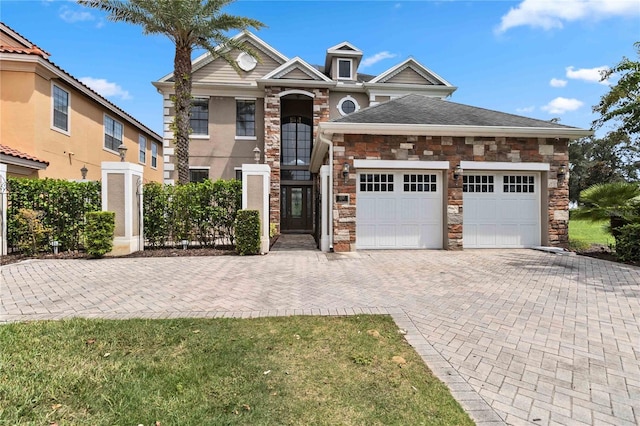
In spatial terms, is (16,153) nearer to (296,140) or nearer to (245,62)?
(245,62)

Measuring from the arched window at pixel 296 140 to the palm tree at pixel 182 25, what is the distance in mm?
6143

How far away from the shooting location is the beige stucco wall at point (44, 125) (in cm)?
1241

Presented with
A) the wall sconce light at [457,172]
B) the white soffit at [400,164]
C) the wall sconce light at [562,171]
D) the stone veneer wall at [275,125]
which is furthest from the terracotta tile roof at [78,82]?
the wall sconce light at [562,171]

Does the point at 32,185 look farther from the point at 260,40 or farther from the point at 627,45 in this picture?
the point at 627,45

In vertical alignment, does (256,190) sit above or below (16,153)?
below

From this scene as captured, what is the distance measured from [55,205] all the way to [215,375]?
9.81 meters

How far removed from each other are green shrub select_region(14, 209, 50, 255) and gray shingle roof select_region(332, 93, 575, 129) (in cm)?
907

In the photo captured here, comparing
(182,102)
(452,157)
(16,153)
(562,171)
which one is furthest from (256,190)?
(562,171)

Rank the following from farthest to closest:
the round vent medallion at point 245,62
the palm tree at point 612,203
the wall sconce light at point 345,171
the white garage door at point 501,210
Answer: the round vent medallion at point 245,62
the white garage door at point 501,210
the wall sconce light at point 345,171
the palm tree at point 612,203

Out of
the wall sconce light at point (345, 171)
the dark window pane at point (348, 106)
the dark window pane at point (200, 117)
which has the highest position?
the dark window pane at point (348, 106)

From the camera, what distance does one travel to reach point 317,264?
328 inches

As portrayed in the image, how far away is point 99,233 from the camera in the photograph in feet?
29.8

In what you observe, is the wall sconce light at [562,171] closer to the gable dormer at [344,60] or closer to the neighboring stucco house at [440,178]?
the neighboring stucco house at [440,178]

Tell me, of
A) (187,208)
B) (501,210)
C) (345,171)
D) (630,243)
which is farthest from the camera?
(501,210)
